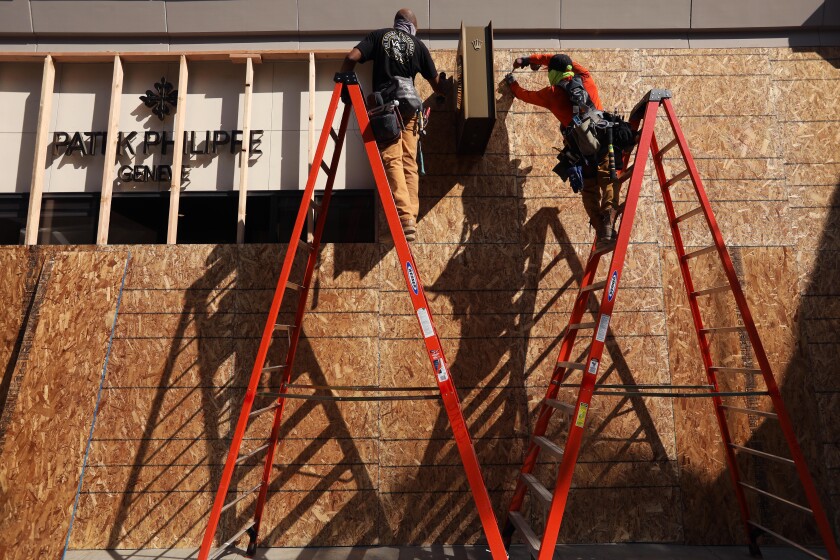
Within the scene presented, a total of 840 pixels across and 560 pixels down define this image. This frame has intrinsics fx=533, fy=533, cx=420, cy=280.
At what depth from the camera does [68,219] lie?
19.4ft

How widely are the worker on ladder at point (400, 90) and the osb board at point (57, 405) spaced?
3039 mm

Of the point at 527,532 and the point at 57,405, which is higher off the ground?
the point at 57,405

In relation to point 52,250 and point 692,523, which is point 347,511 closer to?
point 692,523

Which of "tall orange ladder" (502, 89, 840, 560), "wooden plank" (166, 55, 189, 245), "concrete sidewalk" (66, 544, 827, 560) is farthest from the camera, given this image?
"wooden plank" (166, 55, 189, 245)

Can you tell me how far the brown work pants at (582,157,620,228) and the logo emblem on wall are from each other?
458 centimetres

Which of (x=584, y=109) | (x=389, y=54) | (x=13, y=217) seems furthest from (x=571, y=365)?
(x=13, y=217)

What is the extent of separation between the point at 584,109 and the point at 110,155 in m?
4.88

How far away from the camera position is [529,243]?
5648 mm

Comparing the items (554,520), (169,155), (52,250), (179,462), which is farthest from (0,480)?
(554,520)

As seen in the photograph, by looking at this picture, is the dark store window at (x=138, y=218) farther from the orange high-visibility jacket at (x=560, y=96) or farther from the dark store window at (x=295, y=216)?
the orange high-visibility jacket at (x=560, y=96)

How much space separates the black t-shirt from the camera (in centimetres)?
488

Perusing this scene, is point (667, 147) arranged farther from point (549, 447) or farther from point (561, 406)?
point (549, 447)

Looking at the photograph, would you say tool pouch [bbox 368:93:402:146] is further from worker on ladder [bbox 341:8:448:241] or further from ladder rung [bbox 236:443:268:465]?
ladder rung [bbox 236:443:268:465]

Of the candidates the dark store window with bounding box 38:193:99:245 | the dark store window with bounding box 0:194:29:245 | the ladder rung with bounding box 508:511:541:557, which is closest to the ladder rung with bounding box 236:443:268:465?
the ladder rung with bounding box 508:511:541:557
